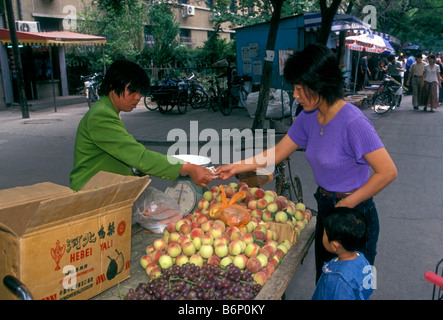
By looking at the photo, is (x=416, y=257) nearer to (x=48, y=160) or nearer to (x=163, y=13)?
(x=48, y=160)

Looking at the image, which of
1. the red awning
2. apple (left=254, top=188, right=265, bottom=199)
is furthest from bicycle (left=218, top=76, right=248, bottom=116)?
apple (left=254, top=188, right=265, bottom=199)

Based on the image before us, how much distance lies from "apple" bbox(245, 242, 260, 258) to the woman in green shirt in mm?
743

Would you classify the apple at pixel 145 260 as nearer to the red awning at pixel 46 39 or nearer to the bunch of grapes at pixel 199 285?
the bunch of grapes at pixel 199 285

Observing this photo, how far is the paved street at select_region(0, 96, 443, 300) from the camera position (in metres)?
4.07

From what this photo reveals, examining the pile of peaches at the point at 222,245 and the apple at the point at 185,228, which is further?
the apple at the point at 185,228

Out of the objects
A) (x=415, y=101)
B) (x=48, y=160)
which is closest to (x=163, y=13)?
(x=415, y=101)

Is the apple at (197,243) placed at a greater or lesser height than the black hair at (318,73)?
lesser

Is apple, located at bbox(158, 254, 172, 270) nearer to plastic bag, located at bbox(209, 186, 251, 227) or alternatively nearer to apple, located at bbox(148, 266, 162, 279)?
apple, located at bbox(148, 266, 162, 279)

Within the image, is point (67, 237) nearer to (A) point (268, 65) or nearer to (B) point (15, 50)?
(A) point (268, 65)

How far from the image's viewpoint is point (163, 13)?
938 inches

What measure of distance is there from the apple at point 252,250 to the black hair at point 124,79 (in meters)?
1.37

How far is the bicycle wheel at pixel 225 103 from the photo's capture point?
14043mm

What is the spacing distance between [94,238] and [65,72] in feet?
65.4

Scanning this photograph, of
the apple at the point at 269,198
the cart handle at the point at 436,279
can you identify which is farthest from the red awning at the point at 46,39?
the cart handle at the point at 436,279
